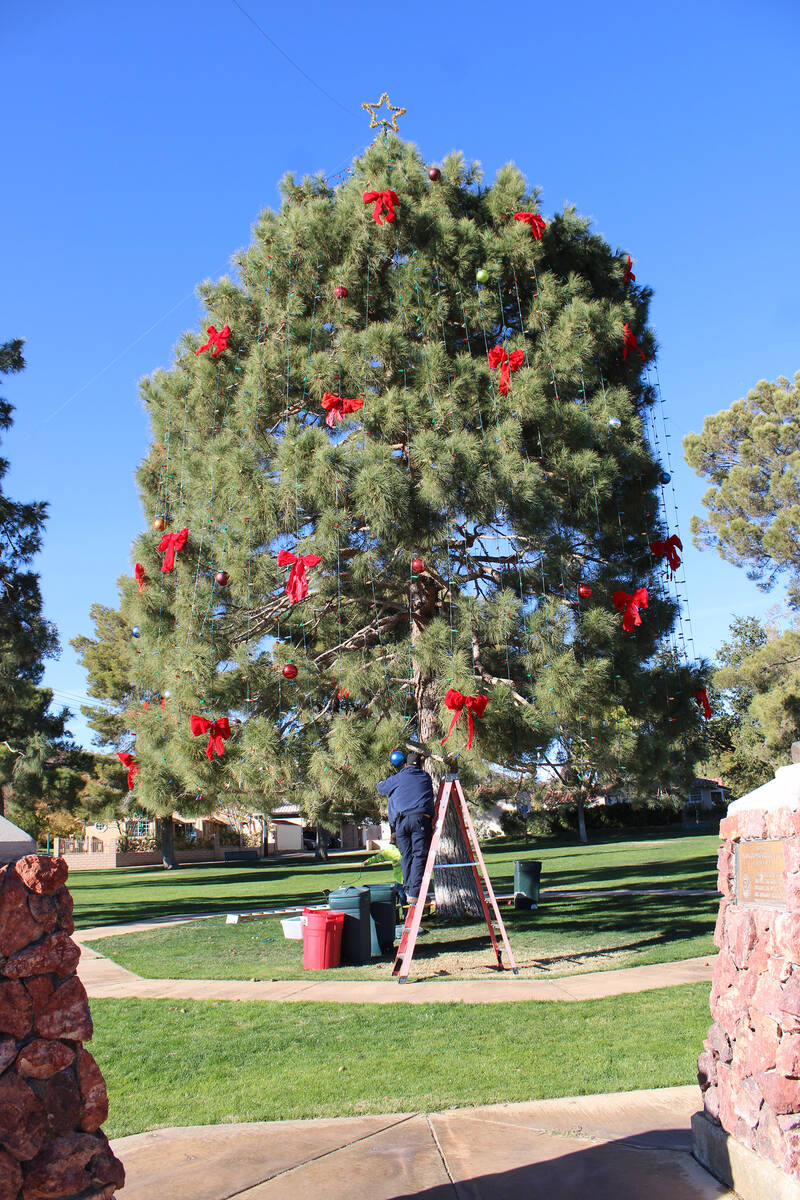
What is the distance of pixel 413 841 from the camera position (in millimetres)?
8961

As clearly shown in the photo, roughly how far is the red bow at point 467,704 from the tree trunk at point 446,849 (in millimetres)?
1096

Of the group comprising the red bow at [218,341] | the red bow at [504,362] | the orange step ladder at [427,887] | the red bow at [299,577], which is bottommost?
the orange step ladder at [427,887]

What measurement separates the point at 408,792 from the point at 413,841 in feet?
1.59

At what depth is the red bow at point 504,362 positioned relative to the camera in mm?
10094

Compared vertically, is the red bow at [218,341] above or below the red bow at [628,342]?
above

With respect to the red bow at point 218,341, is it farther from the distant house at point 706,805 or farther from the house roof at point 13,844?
the distant house at point 706,805

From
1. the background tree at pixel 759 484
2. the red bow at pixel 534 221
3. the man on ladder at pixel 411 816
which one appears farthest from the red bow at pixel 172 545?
the background tree at pixel 759 484

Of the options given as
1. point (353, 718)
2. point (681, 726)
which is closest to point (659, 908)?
point (681, 726)

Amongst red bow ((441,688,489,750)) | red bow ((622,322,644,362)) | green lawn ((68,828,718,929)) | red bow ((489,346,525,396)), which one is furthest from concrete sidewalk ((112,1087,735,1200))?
green lawn ((68,828,718,929))

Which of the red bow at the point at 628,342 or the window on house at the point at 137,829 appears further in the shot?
the window on house at the point at 137,829

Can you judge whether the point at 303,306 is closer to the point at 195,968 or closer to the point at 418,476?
the point at 418,476

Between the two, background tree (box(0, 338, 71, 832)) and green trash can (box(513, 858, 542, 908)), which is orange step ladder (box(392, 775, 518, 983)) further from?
background tree (box(0, 338, 71, 832))

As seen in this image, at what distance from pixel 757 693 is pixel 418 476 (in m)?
19.0

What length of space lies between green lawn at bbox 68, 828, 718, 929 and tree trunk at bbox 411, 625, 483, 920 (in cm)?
501
